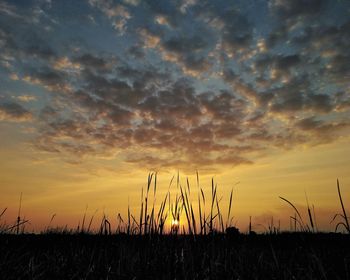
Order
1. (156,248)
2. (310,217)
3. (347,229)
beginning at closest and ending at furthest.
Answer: (347,229), (310,217), (156,248)

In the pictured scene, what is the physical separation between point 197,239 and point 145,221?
770mm

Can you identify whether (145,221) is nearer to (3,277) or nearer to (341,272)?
(3,277)

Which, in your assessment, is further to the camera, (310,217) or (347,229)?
(310,217)

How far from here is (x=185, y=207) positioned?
14.1 feet

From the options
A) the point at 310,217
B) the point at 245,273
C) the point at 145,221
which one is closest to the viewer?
the point at 310,217

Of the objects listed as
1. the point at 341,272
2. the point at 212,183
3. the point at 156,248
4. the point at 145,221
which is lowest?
the point at 341,272

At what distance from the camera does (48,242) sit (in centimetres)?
1034

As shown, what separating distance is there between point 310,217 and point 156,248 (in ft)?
6.54

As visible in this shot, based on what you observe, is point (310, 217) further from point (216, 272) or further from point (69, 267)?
point (69, 267)

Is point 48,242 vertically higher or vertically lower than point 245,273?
higher

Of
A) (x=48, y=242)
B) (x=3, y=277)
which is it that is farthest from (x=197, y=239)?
(x=48, y=242)

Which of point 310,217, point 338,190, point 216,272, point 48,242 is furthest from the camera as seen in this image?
point 48,242

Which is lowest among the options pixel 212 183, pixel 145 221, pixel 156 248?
pixel 156 248

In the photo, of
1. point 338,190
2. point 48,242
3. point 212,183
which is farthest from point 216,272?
point 48,242
